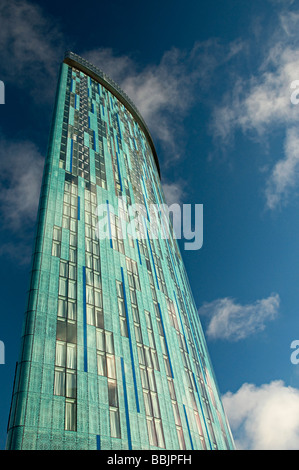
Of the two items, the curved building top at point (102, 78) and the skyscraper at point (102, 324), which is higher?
the curved building top at point (102, 78)

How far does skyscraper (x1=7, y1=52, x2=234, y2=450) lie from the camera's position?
31406mm

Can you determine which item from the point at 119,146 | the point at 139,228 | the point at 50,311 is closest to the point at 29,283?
the point at 50,311

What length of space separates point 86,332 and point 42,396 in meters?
9.34

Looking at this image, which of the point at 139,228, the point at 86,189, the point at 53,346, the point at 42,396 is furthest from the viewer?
the point at 139,228

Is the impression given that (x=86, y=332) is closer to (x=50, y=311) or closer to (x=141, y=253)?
(x=50, y=311)

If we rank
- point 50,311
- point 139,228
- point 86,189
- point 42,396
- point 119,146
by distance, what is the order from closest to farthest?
point 42,396
point 50,311
point 86,189
point 139,228
point 119,146

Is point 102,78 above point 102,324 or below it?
above

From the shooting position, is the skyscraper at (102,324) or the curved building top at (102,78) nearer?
the skyscraper at (102,324)

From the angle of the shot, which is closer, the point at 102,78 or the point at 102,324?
the point at 102,324

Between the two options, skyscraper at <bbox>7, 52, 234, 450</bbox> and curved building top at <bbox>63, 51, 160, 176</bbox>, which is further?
curved building top at <bbox>63, 51, 160, 176</bbox>

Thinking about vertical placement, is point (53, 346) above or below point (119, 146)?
below

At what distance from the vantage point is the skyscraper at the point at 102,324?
31.4 meters

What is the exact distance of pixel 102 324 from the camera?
4125cm
